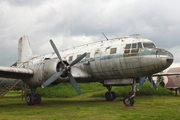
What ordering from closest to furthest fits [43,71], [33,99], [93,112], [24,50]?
1. [93,112]
2. [43,71]
3. [33,99]
4. [24,50]

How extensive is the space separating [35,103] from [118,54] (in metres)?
6.78

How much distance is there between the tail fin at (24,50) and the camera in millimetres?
23400

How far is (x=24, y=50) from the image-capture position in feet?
77.5

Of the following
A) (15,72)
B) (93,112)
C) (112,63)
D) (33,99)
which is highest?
(112,63)

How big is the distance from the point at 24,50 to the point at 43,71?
29.5ft

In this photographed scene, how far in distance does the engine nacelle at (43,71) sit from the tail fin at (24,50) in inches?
292

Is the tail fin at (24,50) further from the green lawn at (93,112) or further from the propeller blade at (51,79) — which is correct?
the propeller blade at (51,79)

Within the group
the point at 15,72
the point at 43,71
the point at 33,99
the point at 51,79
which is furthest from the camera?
the point at 33,99

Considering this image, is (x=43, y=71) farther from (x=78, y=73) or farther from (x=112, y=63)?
(x=112, y=63)

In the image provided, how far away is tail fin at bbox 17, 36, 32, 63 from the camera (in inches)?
921

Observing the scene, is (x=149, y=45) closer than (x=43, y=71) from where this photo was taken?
Yes

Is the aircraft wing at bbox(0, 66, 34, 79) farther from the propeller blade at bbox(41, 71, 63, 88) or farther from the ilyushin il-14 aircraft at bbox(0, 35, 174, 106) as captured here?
the propeller blade at bbox(41, 71, 63, 88)

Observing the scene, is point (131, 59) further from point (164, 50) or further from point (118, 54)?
point (164, 50)

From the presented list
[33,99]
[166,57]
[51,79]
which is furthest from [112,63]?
[33,99]
